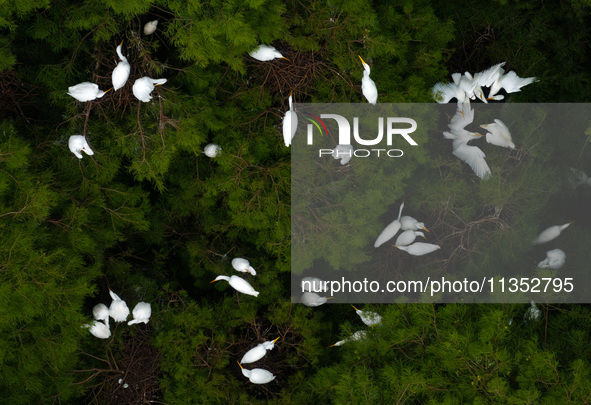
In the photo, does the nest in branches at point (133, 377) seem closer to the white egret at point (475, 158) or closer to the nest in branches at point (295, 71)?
the nest in branches at point (295, 71)

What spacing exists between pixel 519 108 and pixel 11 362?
3.55m

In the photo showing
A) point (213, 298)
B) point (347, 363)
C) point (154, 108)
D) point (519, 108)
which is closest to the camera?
point (154, 108)

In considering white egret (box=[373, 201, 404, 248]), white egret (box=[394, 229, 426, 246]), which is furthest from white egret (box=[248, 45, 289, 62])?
white egret (box=[394, 229, 426, 246])

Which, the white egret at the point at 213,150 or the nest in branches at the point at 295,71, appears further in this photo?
the white egret at the point at 213,150

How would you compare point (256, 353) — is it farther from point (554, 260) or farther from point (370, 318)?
point (554, 260)

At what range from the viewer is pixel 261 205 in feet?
10.7

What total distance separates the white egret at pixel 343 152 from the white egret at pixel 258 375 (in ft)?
4.58

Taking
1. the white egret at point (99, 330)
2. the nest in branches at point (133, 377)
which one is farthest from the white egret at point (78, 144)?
the nest in branches at point (133, 377)

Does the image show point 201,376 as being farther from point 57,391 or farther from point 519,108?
point 519,108

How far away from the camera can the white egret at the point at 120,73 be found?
2.85 metres

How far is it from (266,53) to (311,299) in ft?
5.37

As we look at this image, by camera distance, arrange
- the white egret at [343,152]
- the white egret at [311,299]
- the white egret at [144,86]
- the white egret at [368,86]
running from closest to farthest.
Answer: the white egret at [144,86]
the white egret at [368,86]
the white egret at [343,152]
the white egret at [311,299]

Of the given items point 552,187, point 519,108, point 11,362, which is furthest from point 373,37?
point 11,362

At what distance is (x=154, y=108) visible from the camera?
303cm
